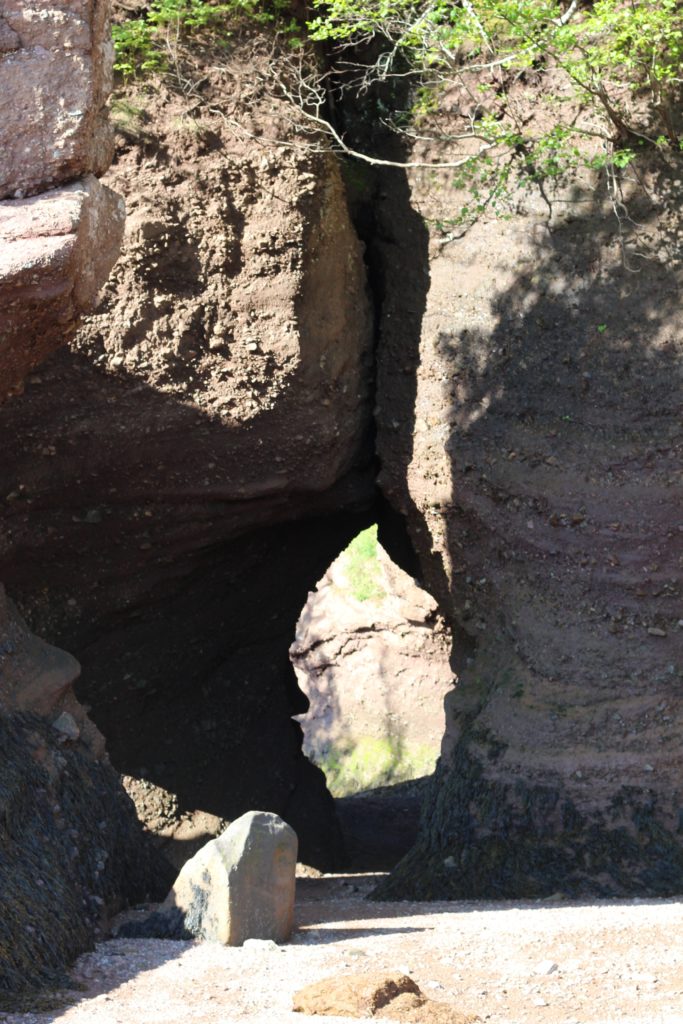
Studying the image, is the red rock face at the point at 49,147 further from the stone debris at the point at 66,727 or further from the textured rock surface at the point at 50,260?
the stone debris at the point at 66,727

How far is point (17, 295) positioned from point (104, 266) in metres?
0.42

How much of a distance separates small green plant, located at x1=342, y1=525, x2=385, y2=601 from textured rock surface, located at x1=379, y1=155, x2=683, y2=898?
246 inches

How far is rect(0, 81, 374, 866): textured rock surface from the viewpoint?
20.9 ft

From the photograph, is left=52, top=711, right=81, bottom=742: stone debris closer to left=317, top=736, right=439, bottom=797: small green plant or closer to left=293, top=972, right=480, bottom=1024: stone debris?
left=293, top=972, right=480, bottom=1024: stone debris

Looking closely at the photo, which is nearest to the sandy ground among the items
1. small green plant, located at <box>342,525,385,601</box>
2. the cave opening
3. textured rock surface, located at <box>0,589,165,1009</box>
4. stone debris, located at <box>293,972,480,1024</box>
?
stone debris, located at <box>293,972,480,1024</box>

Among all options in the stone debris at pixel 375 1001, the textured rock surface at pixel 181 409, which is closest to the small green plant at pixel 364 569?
the textured rock surface at pixel 181 409

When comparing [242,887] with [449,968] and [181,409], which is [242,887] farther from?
[181,409]

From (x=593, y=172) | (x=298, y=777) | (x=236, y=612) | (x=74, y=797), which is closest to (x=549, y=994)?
(x=74, y=797)

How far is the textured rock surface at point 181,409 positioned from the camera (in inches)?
251

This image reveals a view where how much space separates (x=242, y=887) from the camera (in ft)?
14.0

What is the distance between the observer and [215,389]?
257 inches

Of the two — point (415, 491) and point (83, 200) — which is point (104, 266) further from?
point (415, 491)

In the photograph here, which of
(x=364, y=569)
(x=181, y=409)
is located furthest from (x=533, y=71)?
(x=364, y=569)

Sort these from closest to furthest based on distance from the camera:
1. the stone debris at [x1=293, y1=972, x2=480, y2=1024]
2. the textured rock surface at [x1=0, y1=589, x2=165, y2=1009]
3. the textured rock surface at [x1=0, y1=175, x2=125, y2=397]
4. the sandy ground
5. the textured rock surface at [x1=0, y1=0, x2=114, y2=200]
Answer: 1. the stone debris at [x1=293, y1=972, x2=480, y2=1024]
2. the sandy ground
3. the textured rock surface at [x1=0, y1=175, x2=125, y2=397]
4. the textured rock surface at [x1=0, y1=0, x2=114, y2=200]
5. the textured rock surface at [x1=0, y1=589, x2=165, y2=1009]
